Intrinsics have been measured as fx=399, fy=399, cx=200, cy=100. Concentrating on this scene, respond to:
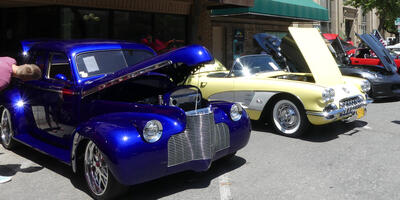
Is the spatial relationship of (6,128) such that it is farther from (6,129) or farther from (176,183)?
(176,183)

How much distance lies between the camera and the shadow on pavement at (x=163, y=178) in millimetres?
4305

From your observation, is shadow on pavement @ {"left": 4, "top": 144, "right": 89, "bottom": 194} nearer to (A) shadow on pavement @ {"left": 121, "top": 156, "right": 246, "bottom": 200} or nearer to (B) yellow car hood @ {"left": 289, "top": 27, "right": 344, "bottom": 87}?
(A) shadow on pavement @ {"left": 121, "top": 156, "right": 246, "bottom": 200}

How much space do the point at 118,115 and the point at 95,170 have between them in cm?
61

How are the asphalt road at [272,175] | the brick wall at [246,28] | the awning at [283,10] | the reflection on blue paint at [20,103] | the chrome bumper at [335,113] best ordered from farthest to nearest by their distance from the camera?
the brick wall at [246,28] < the awning at [283,10] < the chrome bumper at [335,113] < the reflection on blue paint at [20,103] < the asphalt road at [272,175]

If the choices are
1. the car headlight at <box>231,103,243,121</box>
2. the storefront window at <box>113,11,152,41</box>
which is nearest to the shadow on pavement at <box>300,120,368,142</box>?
the car headlight at <box>231,103,243,121</box>

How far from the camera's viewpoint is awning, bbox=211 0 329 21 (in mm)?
14914

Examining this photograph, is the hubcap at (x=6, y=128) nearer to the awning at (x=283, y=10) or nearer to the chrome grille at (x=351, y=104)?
the chrome grille at (x=351, y=104)

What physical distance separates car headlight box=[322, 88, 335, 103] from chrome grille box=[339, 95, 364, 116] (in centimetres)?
23

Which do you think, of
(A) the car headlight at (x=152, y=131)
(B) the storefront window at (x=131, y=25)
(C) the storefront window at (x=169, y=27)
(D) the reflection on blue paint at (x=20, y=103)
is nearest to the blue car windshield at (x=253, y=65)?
(D) the reflection on blue paint at (x=20, y=103)

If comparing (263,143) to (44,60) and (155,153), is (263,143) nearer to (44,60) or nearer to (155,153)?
(155,153)

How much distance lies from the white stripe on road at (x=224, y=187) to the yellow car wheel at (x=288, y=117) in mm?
2318

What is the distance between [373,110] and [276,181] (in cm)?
612

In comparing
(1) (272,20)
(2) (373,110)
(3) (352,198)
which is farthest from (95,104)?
(1) (272,20)

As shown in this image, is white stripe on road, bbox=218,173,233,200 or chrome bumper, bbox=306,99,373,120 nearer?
white stripe on road, bbox=218,173,233,200
